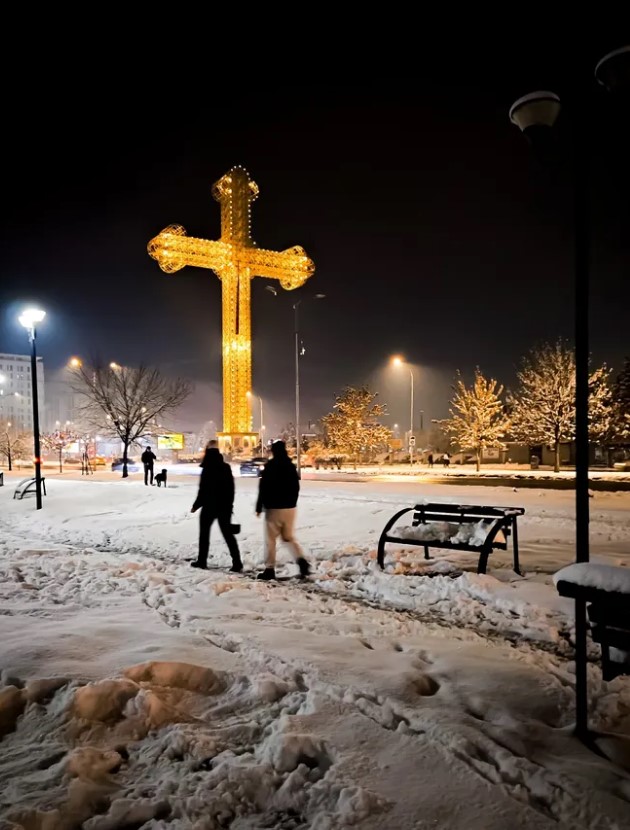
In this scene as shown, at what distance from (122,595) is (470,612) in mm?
4041

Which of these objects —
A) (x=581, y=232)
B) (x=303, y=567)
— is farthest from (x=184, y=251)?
(x=581, y=232)

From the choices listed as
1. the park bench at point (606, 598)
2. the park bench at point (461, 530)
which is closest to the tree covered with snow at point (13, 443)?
the park bench at point (461, 530)

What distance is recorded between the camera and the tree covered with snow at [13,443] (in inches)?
2425

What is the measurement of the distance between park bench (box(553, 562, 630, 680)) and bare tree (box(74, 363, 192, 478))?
35.5 meters

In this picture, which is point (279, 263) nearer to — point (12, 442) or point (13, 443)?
A: point (13, 443)

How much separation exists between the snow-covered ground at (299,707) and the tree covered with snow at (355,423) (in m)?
46.1

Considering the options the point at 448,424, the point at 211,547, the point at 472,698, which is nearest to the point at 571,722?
the point at 472,698

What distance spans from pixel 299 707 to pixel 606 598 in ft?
6.69

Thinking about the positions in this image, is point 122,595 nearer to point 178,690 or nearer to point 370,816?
point 178,690

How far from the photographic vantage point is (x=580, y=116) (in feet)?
14.8

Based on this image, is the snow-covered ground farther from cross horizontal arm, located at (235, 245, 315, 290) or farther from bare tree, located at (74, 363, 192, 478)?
cross horizontal arm, located at (235, 245, 315, 290)

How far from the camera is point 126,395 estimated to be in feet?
122

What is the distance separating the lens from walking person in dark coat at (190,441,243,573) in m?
8.57

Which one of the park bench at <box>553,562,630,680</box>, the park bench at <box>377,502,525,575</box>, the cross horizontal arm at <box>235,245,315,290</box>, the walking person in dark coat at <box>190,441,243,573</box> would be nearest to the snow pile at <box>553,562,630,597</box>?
the park bench at <box>553,562,630,680</box>
